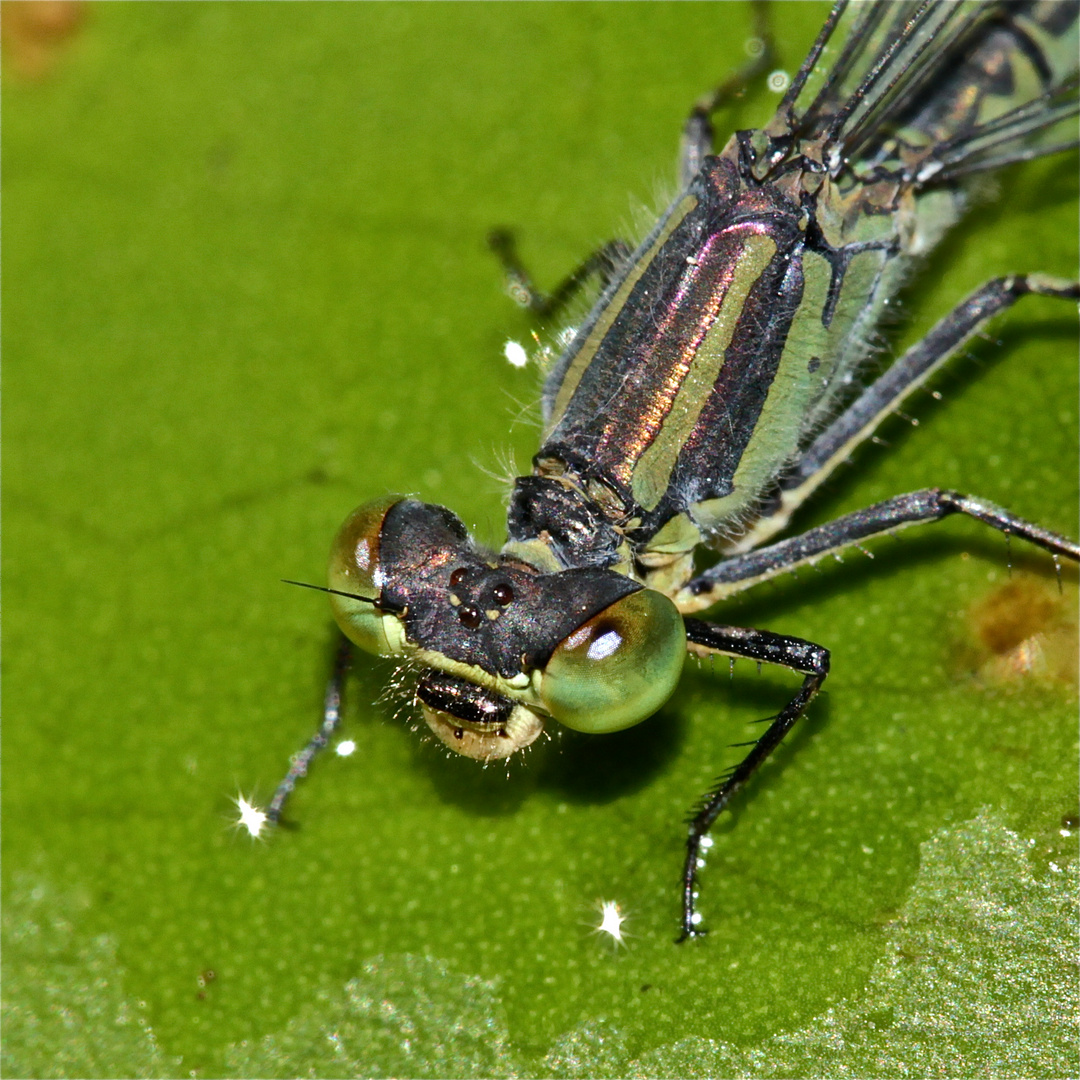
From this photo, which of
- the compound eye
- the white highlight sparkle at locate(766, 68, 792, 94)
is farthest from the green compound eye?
the white highlight sparkle at locate(766, 68, 792, 94)

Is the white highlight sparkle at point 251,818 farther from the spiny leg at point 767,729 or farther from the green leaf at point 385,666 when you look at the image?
the spiny leg at point 767,729

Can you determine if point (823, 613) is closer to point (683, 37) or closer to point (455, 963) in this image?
point (455, 963)

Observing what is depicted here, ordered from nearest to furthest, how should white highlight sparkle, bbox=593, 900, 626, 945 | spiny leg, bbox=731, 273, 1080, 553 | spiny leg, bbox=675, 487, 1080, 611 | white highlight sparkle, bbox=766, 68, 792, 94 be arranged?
1. white highlight sparkle, bbox=593, 900, 626, 945
2. spiny leg, bbox=675, 487, 1080, 611
3. spiny leg, bbox=731, 273, 1080, 553
4. white highlight sparkle, bbox=766, 68, 792, 94

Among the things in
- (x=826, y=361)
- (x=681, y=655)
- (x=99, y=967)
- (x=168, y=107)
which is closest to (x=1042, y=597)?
(x=826, y=361)

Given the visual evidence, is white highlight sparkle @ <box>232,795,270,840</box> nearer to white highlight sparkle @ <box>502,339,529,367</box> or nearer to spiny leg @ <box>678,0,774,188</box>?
white highlight sparkle @ <box>502,339,529,367</box>

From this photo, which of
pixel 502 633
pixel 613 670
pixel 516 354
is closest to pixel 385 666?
pixel 502 633

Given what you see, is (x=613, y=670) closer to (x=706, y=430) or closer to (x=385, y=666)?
(x=706, y=430)

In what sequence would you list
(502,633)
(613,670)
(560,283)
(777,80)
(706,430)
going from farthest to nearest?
(777,80), (560,283), (706,430), (502,633), (613,670)
